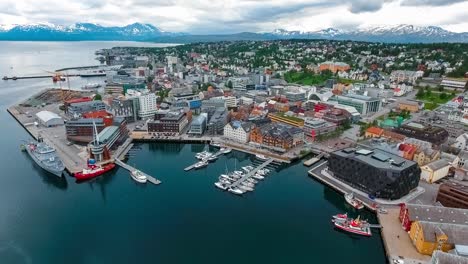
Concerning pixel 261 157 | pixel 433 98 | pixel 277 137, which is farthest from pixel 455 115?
pixel 261 157

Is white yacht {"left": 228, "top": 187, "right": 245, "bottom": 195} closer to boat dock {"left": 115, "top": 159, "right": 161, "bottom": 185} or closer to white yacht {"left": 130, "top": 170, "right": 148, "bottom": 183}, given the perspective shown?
boat dock {"left": 115, "top": 159, "right": 161, "bottom": 185}

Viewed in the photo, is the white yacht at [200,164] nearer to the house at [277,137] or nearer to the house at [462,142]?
the house at [277,137]

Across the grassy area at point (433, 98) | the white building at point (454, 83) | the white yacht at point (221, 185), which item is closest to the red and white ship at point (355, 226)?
the white yacht at point (221, 185)

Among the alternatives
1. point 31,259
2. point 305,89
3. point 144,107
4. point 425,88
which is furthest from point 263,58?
point 31,259

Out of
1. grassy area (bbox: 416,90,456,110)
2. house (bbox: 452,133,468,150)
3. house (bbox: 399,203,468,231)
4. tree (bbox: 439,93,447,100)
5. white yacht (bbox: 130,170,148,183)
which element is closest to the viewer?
house (bbox: 399,203,468,231)

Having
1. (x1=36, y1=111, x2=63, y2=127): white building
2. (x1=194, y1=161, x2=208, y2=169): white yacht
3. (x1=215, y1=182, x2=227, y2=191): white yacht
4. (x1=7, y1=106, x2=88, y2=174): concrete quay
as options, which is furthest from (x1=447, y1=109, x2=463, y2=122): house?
(x1=36, y1=111, x2=63, y2=127): white building

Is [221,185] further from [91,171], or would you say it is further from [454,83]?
[454,83]
